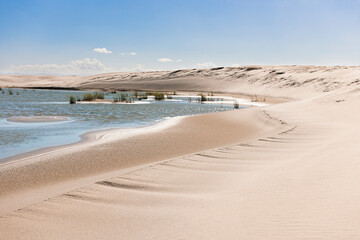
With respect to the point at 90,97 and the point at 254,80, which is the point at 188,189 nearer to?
the point at 90,97

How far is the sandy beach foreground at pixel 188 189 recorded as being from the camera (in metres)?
3.19

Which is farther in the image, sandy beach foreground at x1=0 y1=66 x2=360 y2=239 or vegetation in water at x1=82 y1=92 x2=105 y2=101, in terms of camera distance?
vegetation in water at x1=82 y1=92 x2=105 y2=101

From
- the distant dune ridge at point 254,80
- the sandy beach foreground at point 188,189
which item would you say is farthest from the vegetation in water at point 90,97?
the distant dune ridge at point 254,80

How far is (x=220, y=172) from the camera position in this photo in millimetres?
5359

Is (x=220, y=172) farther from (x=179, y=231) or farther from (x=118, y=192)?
(x=179, y=231)

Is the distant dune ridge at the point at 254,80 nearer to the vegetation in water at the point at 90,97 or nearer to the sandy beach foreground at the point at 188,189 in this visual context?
the vegetation in water at the point at 90,97

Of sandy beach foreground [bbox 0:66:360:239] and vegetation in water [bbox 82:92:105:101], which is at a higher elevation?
vegetation in water [bbox 82:92:105:101]

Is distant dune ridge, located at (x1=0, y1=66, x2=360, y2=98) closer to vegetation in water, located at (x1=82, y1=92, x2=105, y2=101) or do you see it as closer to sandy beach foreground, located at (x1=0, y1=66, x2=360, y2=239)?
vegetation in water, located at (x1=82, y1=92, x2=105, y2=101)

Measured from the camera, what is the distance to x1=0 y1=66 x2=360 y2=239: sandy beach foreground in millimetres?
3188

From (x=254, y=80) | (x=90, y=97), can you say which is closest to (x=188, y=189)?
(x=90, y=97)

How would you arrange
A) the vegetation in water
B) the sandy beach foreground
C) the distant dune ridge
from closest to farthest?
1. the sandy beach foreground
2. the vegetation in water
3. the distant dune ridge

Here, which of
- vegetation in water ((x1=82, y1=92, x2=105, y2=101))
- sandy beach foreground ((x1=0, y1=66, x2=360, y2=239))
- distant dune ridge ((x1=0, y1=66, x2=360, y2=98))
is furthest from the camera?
distant dune ridge ((x1=0, y1=66, x2=360, y2=98))

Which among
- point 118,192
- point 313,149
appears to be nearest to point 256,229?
point 118,192

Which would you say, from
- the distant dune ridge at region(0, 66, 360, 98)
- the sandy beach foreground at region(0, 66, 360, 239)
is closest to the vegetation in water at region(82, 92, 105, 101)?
the sandy beach foreground at region(0, 66, 360, 239)
